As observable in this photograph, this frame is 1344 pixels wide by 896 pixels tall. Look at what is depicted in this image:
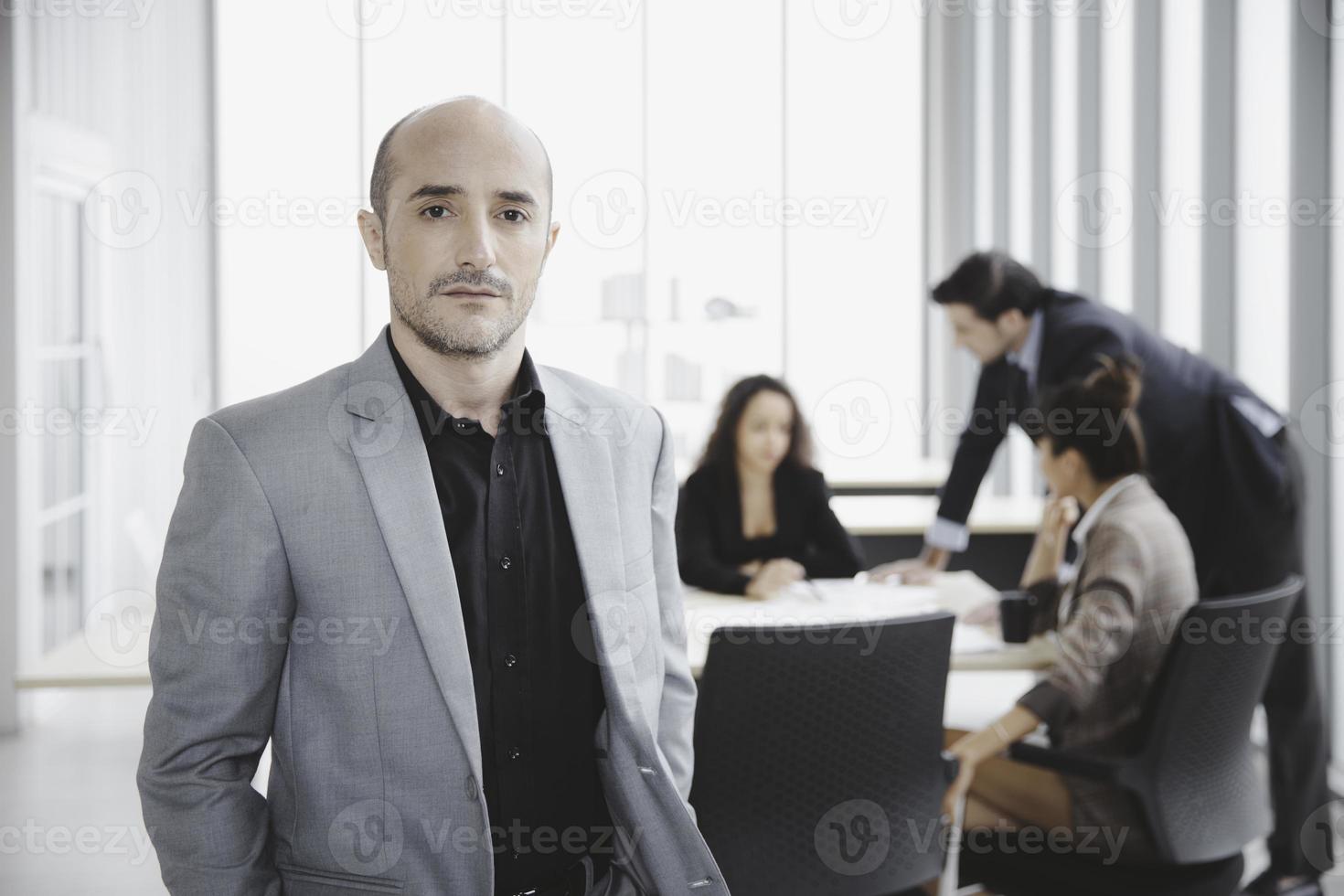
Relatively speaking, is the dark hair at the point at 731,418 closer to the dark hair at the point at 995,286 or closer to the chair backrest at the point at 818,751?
the dark hair at the point at 995,286

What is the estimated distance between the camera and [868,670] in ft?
5.97

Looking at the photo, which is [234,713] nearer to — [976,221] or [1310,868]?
[1310,868]

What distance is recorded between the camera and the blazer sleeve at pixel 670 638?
152 cm

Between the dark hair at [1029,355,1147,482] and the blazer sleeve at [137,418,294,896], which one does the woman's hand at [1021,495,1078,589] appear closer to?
the dark hair at [1029,355,1147,482]

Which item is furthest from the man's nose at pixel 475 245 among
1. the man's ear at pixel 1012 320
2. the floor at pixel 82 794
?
the man's ear at pixel 1012 320

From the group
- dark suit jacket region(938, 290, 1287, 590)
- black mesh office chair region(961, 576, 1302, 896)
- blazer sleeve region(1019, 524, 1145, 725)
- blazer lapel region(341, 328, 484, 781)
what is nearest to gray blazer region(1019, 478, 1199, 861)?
blazer sleeve region(1019, 524, 1145, 725)

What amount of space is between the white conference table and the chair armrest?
235 millimetres

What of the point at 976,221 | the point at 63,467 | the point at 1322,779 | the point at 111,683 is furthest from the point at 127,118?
the point at 1322,779

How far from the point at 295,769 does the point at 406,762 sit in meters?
0.13

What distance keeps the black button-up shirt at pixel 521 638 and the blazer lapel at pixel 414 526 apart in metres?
0.05

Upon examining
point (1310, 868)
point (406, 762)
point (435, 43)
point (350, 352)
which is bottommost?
point (1310, 868)

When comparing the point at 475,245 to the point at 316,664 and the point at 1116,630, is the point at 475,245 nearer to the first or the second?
the point at 316,664

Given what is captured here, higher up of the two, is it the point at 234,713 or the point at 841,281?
the point at 841,281

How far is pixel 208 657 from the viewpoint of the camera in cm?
120
